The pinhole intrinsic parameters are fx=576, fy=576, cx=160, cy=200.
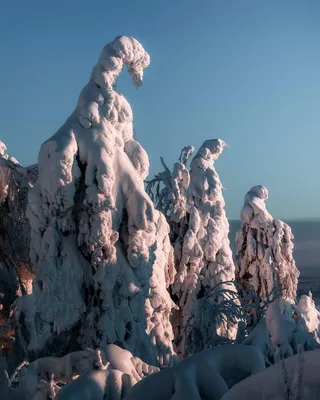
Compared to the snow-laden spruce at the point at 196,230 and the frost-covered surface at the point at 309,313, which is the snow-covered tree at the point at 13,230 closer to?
the snow-laden spruce at the point at 196,230

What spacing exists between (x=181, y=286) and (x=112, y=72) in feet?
25.3

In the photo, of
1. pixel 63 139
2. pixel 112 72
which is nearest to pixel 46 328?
pixel 63 139

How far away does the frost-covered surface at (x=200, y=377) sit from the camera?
5445mm

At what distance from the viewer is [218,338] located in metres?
9.57

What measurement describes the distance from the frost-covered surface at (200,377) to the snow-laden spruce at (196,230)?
1044 centimetres

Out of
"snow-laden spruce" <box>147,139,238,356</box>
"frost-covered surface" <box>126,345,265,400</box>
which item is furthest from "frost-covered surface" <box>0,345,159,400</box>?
"snow-laden spruce" <box>147,139,238,356</box>

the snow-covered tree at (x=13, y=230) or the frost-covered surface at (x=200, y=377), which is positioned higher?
the snow-covered tree at (x=13, y=230)

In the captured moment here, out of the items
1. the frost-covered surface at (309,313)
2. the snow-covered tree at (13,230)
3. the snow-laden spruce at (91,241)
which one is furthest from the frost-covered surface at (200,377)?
the frost-covered surface at (309,313)

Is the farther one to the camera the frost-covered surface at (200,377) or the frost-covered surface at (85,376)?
the frost-covered surface at (85,376)

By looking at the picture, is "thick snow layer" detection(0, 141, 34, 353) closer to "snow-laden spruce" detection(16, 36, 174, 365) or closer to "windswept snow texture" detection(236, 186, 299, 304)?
"snow-laden spruce" detection(16, 36, 174, 365)

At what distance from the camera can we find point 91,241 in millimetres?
11492

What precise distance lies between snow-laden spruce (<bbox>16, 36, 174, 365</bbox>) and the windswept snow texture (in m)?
10.8

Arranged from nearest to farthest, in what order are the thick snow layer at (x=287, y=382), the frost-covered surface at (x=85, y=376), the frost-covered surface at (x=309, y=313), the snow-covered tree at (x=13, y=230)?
1. the thick snow layer at (x=287, y=382)
2. the frost-covered surface at (x=85, y=376)
3. the snow-covered tree at (x=13, y=230)
4. the frost-covered surface at (x=309, y=313)

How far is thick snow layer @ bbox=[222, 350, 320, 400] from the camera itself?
354cm
